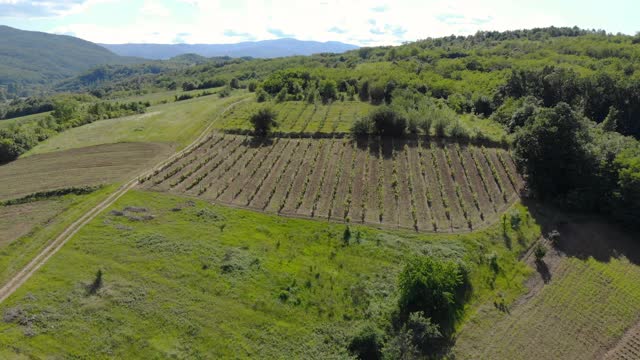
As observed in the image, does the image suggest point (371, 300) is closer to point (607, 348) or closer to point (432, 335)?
point (432, 335)

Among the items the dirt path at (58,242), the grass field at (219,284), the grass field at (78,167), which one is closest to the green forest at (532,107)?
the grass field at (78,167)

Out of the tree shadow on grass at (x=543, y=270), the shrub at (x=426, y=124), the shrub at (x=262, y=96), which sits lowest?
the tree shadow on grass at (x=543, y=270)

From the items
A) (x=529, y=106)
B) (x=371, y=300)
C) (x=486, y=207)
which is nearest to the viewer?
(x=371, y=300)

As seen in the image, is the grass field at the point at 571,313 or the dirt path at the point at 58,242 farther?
the dirt path at the point at 58,242

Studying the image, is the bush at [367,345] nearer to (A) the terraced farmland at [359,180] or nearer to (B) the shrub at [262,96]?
(A) the terraced farmland at [359,180]

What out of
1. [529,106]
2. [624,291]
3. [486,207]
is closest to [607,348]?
[624,291]

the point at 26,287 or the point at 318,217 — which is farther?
the point at 318,217

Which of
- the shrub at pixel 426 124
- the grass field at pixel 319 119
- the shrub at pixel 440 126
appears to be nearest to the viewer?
the shrub at pixel 440 126
